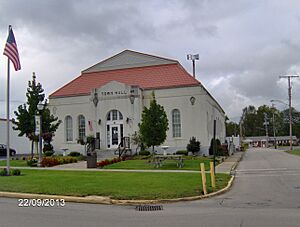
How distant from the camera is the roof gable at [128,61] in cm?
4369

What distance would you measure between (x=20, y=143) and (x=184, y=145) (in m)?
32.8

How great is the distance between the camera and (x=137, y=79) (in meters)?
42.1

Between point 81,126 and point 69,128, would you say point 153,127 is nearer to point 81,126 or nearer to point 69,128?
point 81,126

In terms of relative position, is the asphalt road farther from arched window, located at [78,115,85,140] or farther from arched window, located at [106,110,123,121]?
arched window, located at [78,115,85,140]

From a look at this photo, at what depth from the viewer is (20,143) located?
62.0 metres

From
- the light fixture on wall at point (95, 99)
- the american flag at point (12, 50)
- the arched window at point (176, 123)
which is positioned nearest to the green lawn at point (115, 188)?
the american flag at point (12, 50)

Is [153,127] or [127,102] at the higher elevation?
[127,102]

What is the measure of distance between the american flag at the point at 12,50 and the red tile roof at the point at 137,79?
68.6 ft

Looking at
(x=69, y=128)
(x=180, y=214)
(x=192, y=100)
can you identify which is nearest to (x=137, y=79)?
(x=192, y=100)

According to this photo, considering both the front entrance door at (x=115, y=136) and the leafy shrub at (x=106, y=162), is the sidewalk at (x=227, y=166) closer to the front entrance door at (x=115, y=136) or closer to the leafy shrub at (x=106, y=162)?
the leafy shrub at (x=106, y=162)

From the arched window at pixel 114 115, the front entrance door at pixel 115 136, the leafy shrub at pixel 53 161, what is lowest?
the leafy shrub at pixel 53 161

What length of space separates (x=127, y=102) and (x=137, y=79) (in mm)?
3567
